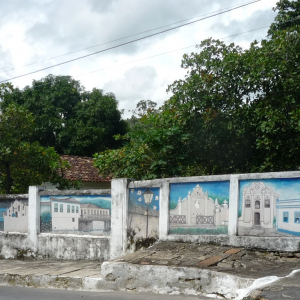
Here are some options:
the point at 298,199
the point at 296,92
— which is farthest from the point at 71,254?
the point at 296,92

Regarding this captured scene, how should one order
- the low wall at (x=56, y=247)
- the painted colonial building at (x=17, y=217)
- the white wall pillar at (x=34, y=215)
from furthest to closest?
the painted colonial building at (x=17, y=217), the white wall pillar at (x=34, y=215), the low wall at (x=56, y=247)

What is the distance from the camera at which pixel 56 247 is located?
33.0 ft

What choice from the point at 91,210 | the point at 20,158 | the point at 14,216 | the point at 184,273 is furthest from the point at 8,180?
the point at 184,273

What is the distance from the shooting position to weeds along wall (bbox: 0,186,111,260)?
945 cm

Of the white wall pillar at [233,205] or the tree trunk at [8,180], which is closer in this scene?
the white wall pillar at [233,205]

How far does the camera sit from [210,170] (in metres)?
12.2

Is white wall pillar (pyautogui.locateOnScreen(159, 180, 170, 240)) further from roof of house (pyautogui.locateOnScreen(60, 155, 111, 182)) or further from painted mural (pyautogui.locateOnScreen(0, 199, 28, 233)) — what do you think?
roof of house (pyautogui.locateOnScreen(60, 155, 111, 182))

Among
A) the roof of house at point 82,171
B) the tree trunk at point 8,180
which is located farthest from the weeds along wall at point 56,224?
the roof of house at point 82,171

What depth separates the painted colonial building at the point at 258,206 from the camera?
738 centimetres

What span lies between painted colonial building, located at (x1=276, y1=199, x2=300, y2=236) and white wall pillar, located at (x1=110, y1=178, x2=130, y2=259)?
3.28 metres

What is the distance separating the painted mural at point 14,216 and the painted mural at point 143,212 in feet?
11.3

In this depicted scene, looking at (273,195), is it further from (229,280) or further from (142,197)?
(142,197)

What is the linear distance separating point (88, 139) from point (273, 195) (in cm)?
1598

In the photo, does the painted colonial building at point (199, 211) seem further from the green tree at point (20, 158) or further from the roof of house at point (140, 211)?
the green tree at point (20, 158)
